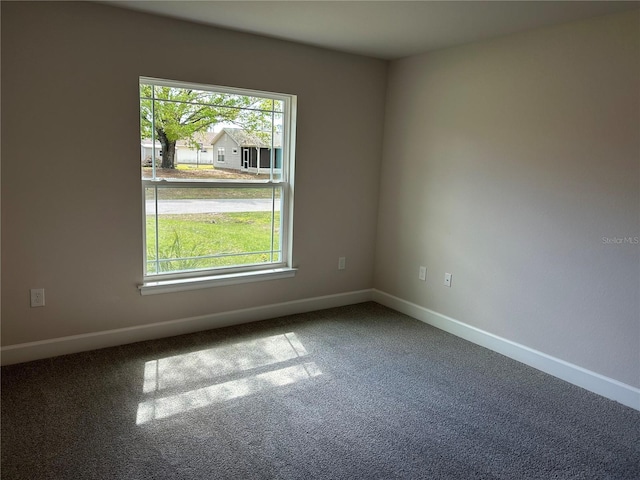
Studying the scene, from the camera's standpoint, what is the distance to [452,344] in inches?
133

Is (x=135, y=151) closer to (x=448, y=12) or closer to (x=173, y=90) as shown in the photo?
(x=173, y=90)

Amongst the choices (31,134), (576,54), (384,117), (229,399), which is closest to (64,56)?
(31,134)

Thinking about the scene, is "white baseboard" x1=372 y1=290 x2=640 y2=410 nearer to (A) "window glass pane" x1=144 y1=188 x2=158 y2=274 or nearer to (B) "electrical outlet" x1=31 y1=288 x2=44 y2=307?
(A) "window glass pane" x1=144 y1=188 x2=158 y2=274

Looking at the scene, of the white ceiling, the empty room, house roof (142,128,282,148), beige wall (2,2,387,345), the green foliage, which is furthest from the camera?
house roof (142,128,282,148)

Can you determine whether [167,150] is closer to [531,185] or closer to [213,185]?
[213,185]

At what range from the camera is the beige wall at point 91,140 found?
→ 2623mm

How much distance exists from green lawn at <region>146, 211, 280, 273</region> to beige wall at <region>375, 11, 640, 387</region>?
1.28m

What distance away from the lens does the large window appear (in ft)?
10.4

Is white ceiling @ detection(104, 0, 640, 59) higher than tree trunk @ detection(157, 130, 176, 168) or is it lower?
higher

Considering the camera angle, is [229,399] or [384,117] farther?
[384,117]

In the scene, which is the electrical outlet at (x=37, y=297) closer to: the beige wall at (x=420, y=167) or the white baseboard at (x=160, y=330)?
the beige wall at (x=420, y=167)

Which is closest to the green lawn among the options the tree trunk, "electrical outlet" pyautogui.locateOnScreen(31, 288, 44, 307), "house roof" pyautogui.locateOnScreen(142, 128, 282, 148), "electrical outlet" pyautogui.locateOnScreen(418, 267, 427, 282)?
the tree trunk

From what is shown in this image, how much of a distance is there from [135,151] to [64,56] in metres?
0.67

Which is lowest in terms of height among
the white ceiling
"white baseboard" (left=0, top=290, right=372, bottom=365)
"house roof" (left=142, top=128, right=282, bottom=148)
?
"white baseboard" (left=0, top=290, right=372, bottom=365)
